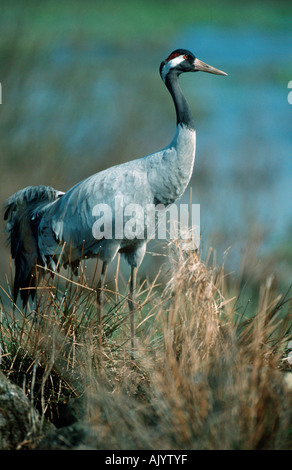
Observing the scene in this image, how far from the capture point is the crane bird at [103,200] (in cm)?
287

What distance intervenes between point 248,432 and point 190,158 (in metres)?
1.74

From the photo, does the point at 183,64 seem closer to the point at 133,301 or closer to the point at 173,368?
the point at 133,301

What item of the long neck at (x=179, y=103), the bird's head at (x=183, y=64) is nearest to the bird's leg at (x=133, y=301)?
the long neck at (x=179, y=103)

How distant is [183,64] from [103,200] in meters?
0.94

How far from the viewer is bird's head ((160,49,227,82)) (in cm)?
302

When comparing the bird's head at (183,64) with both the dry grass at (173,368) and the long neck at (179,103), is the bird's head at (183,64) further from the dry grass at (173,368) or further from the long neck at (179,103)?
the dry grass at (173,368)

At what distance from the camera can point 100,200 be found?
9.73 ft

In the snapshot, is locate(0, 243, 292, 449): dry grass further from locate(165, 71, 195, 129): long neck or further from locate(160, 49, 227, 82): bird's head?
locate(160, 49, 227, 82): bird's head

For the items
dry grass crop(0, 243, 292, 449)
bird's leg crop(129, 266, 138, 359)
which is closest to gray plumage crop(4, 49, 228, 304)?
bird's leg crop(129, 266, 138, 359)

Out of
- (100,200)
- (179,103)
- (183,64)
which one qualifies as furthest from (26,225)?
(183,64)

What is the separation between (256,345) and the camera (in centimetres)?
178

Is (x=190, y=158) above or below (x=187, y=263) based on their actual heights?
above
